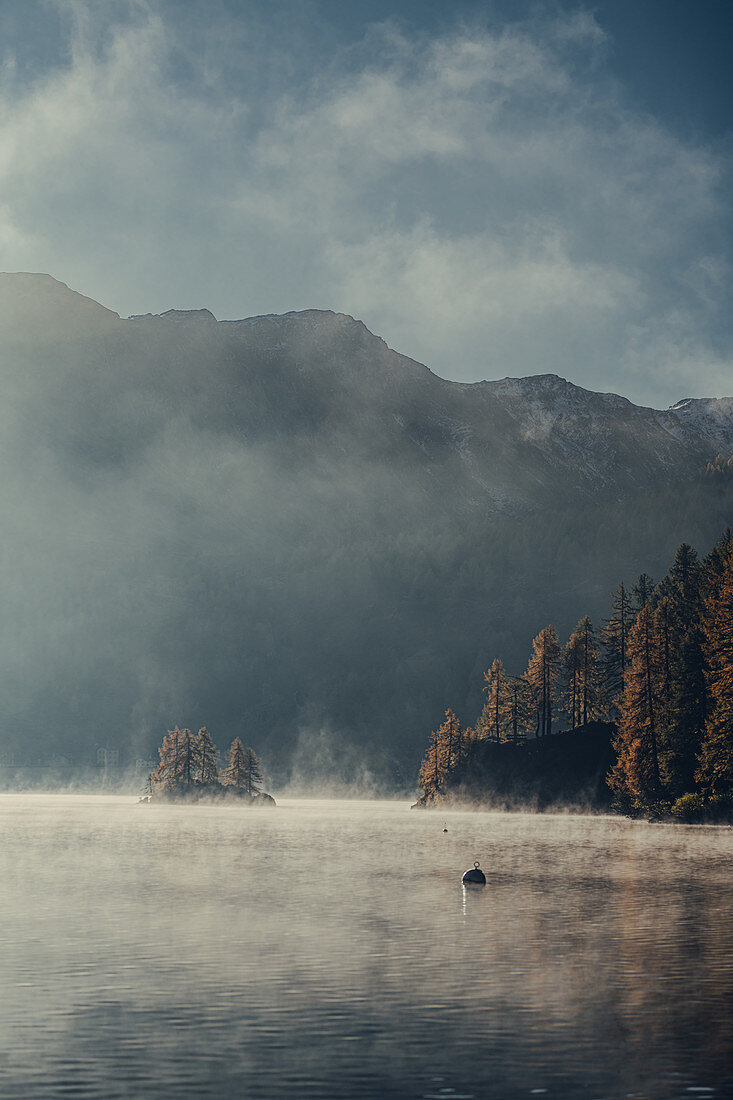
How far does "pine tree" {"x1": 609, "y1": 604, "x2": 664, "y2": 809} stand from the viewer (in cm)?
11125

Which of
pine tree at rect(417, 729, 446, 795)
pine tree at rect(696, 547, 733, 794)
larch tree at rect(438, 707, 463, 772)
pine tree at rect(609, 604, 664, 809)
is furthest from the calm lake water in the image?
pine tree at rect(417, 729, 446, 795)

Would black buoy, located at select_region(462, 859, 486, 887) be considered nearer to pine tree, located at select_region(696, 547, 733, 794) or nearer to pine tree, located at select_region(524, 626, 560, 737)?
A: pine tree, located at select_region(696, 547, 733, 794)

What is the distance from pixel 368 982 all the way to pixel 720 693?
6926 centimetres

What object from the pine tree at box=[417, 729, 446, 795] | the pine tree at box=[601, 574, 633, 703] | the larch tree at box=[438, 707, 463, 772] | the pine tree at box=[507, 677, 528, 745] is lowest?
the pine tree at box=[417, 729, 446, 795]

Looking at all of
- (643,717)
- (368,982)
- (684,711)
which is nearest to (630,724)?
(643,717)

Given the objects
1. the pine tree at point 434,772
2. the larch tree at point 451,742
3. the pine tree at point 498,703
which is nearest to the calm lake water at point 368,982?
the pine tree at point 498,703

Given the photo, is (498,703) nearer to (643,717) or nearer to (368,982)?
(643,717)

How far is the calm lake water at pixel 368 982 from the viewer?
20.3 m

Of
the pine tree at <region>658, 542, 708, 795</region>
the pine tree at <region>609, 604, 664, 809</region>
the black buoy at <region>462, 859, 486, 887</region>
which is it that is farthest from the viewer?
the pine tree at <region>609, 604, 664, 809</region>

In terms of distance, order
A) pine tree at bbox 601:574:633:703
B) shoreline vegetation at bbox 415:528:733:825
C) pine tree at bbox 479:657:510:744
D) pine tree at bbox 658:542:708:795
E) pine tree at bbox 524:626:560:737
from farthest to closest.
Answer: pine tree at bbox 479:657:510:744, pine tree at bbox 524:626:560:737, pine tree at bbox 601:574:633:703, pine tree at bbox 658:542:708:795, shoreline vegetation at bbox 415:528:733:825

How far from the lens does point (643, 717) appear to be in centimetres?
11269

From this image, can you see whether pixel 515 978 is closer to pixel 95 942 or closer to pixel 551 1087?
pixel 551 1087

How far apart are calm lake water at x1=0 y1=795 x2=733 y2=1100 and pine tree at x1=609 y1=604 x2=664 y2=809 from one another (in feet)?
150

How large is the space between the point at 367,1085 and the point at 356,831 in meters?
102
